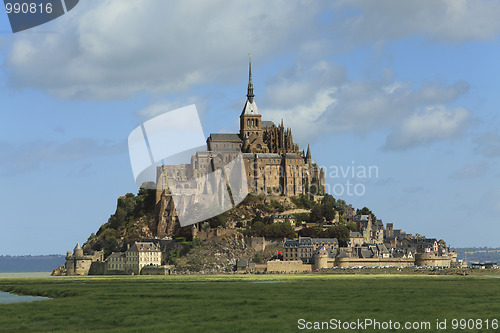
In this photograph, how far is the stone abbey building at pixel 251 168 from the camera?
543 feet

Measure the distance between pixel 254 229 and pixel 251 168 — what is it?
2125 cm

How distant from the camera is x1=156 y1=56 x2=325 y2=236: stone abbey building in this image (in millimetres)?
165375

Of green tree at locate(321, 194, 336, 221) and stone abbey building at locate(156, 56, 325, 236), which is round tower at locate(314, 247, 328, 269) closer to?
green tree at locate(321, 194, 336, 221)

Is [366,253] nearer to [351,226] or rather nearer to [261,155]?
[351,226]

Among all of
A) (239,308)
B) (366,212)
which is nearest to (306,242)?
(366,212)

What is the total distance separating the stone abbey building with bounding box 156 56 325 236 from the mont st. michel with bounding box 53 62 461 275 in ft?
0.72

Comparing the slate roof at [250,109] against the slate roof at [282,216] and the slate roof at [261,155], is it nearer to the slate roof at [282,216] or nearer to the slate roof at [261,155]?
the slate roof at [261,155]

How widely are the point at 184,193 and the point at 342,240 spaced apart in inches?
1328

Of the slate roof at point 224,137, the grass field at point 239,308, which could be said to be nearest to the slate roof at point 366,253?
the slate roof at point 224,137

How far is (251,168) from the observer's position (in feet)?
563

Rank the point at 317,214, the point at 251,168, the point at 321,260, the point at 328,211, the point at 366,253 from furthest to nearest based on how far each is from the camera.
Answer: the point at 251,168 < the point at 328,211 < the point at 317,214 < the point at 366,253 < the point at 321,260

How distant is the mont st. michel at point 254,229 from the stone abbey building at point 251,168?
0.22 m

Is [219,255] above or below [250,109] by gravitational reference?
below

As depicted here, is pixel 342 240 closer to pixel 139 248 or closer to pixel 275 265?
pixel 275 265
